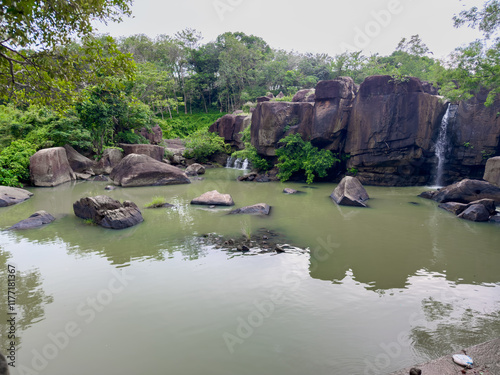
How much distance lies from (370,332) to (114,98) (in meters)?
19.4

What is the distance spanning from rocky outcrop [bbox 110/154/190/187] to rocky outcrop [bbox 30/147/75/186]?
110 inches

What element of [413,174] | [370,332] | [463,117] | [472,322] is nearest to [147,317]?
[370,332]

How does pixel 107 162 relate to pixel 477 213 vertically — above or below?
above

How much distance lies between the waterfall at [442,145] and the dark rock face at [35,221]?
1694 cm

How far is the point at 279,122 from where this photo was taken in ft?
59.6

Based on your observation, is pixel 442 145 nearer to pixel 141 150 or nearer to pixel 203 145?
pixel 203 145

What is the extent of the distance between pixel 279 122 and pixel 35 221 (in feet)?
43.1

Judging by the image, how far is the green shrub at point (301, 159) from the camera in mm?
16484

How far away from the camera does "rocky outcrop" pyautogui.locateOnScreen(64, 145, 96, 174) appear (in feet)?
60.2

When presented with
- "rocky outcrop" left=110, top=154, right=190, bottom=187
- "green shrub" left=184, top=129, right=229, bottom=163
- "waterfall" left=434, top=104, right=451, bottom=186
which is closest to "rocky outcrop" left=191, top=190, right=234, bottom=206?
"rocky outcrop" left=110, top=154, right=190, bottom=187

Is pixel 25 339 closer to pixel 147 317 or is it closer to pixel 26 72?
pixel 147 317

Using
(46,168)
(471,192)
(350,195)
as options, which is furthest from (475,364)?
(46,168)

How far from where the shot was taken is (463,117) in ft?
49.2

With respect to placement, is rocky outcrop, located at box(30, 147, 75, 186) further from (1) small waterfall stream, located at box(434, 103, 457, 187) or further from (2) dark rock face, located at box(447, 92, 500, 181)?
(2) dark rock face, located at box(447, 92, 500, 181)
